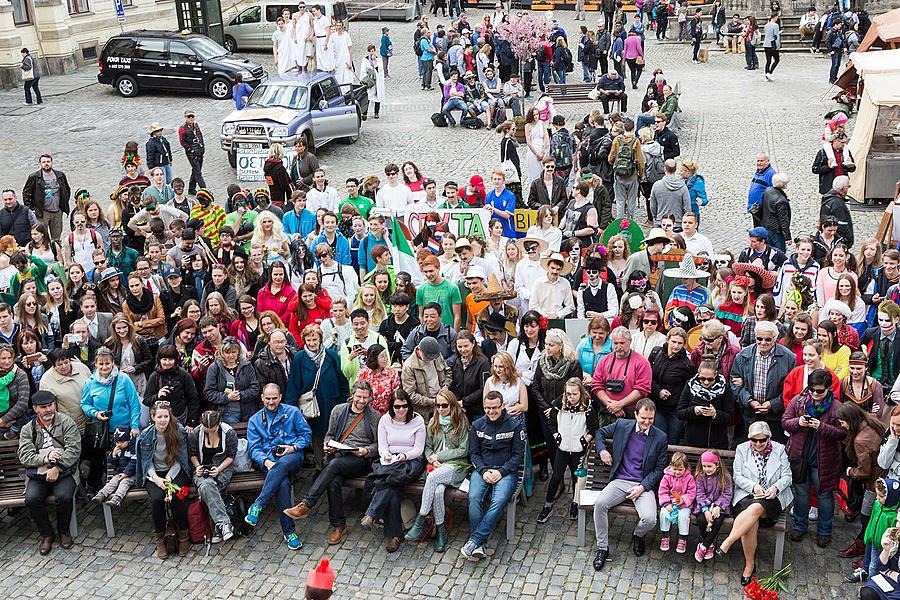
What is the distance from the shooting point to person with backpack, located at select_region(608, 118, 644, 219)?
15812mm

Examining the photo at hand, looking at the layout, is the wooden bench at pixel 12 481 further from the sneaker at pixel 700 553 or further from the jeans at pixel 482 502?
the sneaker at pixel 700 553

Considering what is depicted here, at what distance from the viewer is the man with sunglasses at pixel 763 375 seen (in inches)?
356

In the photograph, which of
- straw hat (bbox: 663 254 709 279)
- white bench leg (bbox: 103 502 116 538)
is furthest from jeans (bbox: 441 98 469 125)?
white bench leg (bbox: 103 502 116 538)

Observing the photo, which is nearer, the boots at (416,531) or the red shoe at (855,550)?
the red shoe at (855,550)

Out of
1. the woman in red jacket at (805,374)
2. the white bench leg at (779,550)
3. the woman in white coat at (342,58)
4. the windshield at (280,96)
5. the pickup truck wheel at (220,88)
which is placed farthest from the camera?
the pickup truck wheel at (220,88)

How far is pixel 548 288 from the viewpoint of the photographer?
11.0 meters

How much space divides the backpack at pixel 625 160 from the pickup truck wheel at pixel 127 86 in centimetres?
1710

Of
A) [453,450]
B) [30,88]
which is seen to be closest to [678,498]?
[453,450]

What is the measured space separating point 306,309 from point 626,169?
6.74 m

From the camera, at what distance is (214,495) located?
9109 mm

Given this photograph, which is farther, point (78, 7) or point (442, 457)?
point (78, 7)

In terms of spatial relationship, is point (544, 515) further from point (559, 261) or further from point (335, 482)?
point (559, 261)

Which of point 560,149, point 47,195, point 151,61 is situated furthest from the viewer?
point 151,61

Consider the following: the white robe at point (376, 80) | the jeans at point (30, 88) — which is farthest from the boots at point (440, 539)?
the jeans at point (30, 88)
